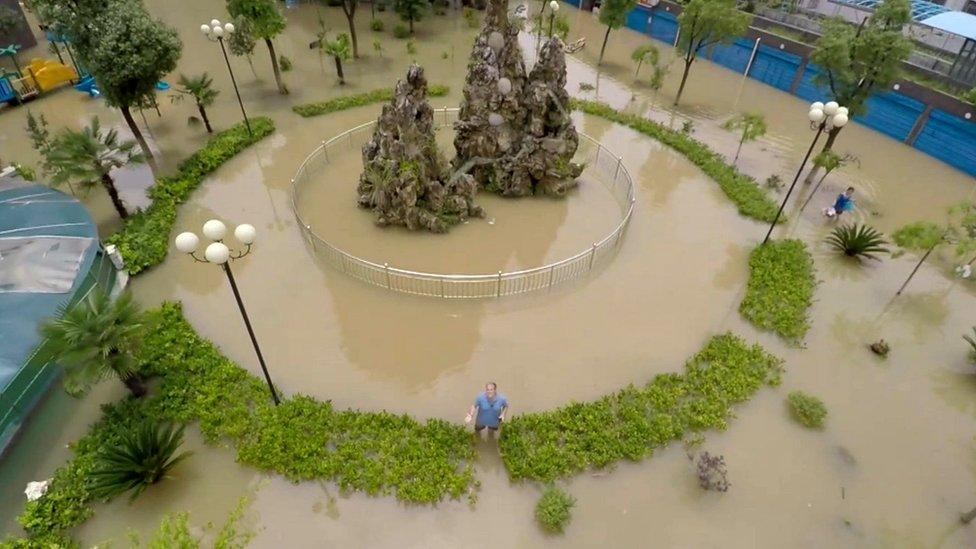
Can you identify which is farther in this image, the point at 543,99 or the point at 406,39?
the point at 406,39

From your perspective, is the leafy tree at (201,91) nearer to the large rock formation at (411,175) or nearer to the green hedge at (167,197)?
the green hedge at (167,197)

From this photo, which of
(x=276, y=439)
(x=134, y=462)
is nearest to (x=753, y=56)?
(x=276, y=439)

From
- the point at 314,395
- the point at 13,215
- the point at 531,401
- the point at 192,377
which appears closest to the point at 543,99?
the point at 531,401

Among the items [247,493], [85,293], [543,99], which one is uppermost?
[543,99]

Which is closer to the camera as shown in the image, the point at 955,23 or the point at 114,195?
the point at 114,195

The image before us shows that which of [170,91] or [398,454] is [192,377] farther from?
[170,91]

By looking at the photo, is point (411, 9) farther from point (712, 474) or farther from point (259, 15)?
point (712, 474)

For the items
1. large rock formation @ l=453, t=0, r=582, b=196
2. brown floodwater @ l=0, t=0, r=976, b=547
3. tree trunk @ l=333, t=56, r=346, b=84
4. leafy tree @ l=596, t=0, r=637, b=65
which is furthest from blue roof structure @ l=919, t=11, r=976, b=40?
tree trunk @ l=333, t=56, r=346, b=84
